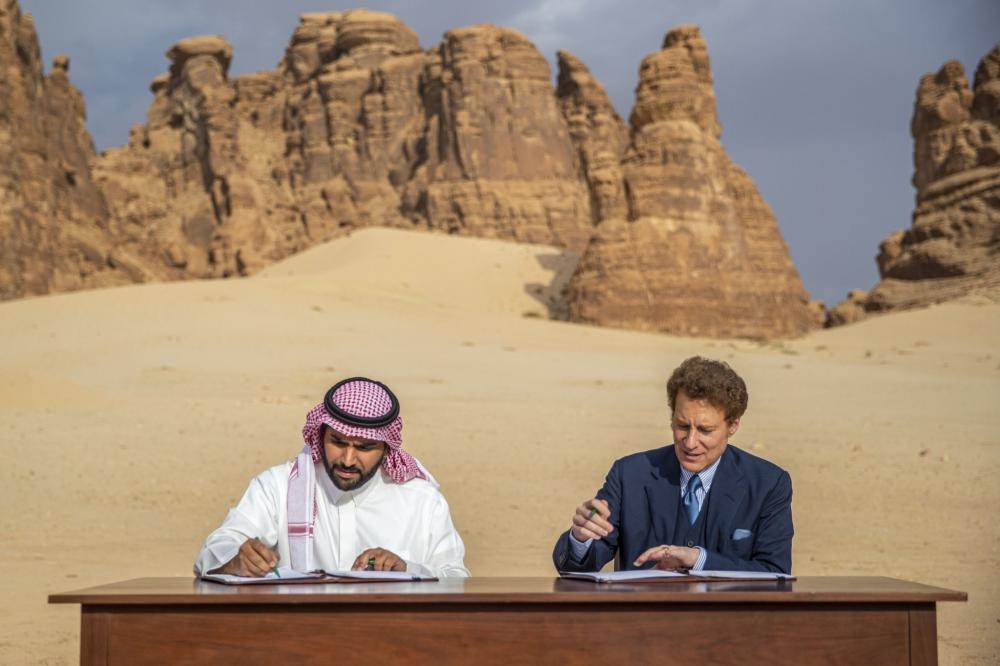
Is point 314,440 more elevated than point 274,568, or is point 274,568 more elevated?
point 314,440

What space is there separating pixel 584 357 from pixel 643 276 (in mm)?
8956

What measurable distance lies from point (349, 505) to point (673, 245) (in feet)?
98.7

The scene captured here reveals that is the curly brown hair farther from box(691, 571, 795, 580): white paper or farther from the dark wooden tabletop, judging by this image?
the dark wooden tabletop

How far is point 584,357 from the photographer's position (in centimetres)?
2531

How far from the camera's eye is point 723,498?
414 cm

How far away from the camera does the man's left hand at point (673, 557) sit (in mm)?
3867

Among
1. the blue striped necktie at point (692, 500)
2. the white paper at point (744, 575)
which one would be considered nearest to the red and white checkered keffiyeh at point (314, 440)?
the blue striped necktie at point (692, 500)

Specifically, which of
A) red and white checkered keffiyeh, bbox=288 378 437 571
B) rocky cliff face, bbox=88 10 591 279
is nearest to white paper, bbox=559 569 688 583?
red and white checkered keffiyeh, bbox=288 378 437 571

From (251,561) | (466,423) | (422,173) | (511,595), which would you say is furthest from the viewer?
(422,173)

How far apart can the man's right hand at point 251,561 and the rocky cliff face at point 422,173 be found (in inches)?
1170

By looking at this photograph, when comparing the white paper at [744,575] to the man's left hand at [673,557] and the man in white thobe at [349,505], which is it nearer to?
the man's left hand at [673,557]

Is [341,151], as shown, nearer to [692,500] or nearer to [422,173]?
[422,173]

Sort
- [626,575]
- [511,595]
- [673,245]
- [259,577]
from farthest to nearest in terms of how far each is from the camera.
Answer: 1. [673,245]
2. [259,577]
3. [626,575]
4. [511,595]

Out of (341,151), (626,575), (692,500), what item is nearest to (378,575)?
(626,575)
